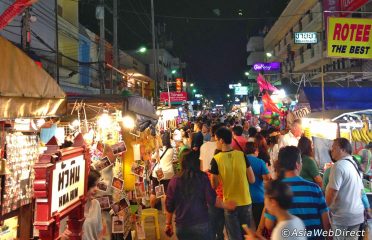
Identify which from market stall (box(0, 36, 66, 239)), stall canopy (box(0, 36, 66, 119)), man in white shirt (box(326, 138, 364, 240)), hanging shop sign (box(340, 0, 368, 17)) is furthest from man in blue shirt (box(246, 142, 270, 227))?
hanging shop sign (box(340, 0, 368, 17))

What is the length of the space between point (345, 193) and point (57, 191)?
148 inches

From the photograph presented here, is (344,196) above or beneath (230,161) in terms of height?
beneath

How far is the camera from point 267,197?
11.3ft

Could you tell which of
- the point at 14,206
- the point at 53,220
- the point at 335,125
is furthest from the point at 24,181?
the point at 335,125

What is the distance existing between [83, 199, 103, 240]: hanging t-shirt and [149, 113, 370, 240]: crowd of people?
36.3 inches

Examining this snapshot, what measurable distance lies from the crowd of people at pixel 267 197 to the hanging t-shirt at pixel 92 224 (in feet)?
3.02

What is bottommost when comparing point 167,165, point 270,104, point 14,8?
point 167,165

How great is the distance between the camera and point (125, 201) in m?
7.00

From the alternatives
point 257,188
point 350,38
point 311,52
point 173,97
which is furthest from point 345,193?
point 311,52

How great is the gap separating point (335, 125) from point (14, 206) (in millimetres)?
6377

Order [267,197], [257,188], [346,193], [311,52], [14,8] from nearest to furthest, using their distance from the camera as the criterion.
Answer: [267,197]
[14,8]
[346,193]
[257,188]
[311,52]

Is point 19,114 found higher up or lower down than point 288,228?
higher up

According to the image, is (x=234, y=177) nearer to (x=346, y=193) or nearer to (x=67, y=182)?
(x=346, y=193)

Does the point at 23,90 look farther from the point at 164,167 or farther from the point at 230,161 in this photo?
the point at 164,167
